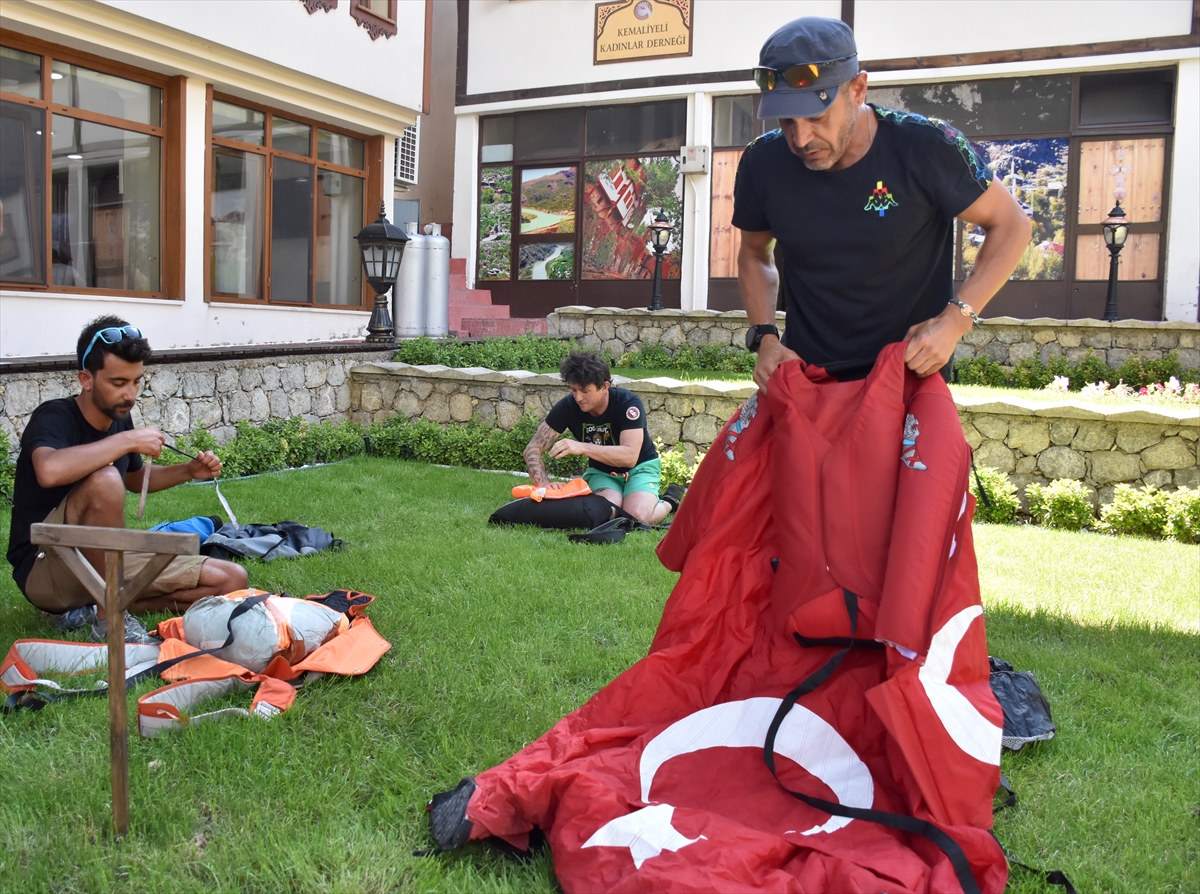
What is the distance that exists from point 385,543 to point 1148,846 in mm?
4161

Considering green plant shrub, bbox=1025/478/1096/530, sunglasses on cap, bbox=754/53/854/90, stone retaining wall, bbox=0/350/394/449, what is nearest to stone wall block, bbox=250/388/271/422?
stone retaining wall, bbox=0/350/394/449

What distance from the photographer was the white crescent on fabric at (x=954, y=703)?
222 cm

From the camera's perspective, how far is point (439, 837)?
8.14ft

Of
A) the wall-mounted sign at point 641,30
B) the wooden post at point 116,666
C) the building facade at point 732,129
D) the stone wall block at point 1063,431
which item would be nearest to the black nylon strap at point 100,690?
the wooden post at point 116,666

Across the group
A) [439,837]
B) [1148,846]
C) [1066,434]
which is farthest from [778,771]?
[1066,434]

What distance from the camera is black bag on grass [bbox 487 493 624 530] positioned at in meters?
6.43

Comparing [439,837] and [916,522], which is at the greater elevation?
[916,522]

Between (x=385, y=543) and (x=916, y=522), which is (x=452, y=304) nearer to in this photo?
(x=385, y=543)

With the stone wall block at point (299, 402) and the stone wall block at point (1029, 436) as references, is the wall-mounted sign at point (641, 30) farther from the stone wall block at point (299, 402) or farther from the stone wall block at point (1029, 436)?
the stone wall block at point (1029, 436)

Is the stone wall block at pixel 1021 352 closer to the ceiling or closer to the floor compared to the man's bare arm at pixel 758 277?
closer to the floor

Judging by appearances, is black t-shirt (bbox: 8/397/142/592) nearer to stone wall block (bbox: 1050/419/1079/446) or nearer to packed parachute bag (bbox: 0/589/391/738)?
packed parachute bag (bbox: 0/589/391/738)

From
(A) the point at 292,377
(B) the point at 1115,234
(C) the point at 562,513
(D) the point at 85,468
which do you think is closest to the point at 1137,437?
(C) the point at 562,513

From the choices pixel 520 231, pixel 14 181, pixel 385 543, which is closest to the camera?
pixel 385 543

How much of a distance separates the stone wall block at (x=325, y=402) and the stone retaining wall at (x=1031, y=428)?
5.65 ft
